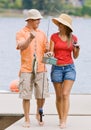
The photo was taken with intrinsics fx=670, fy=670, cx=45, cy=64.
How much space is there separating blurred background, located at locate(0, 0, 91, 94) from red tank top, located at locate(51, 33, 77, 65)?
1.21 ft

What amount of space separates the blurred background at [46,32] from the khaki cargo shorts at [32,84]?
586 millimetres

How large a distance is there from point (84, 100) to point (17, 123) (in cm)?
177

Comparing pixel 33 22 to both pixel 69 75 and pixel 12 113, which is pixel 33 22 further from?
pixel 12 113

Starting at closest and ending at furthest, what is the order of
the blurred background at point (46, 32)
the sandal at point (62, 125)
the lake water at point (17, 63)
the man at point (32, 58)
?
1. the man at point (32, 58)
2. the sandal at point (62, 125)
3. the lake water at point (17, 63)
4. the blurred background at point (46, 32)

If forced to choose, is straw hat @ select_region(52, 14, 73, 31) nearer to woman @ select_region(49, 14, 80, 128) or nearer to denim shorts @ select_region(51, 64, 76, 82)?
woman @ select_region(49, 14, 80, 128)

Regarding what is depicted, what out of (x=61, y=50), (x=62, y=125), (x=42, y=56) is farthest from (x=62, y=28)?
(x=62, y=125)

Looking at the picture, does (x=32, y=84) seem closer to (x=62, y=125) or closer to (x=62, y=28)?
(x=62, y=125)

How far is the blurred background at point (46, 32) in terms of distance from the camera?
1345 cm

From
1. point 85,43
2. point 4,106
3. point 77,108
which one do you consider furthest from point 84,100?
point 85,43

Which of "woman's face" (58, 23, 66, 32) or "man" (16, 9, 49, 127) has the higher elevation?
"woman's face" (58, 23, 66, 32)

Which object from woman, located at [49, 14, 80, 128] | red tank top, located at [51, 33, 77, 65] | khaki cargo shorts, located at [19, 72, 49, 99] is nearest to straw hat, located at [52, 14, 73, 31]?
woman, located at [49, 14, 80, 128]

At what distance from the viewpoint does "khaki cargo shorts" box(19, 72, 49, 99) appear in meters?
6.90

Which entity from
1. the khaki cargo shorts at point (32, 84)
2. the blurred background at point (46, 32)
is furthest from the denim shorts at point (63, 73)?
the blurred background at point (46, 32)

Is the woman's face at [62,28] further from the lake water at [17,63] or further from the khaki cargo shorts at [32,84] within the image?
the khaki cargo shorts at [32,84]
